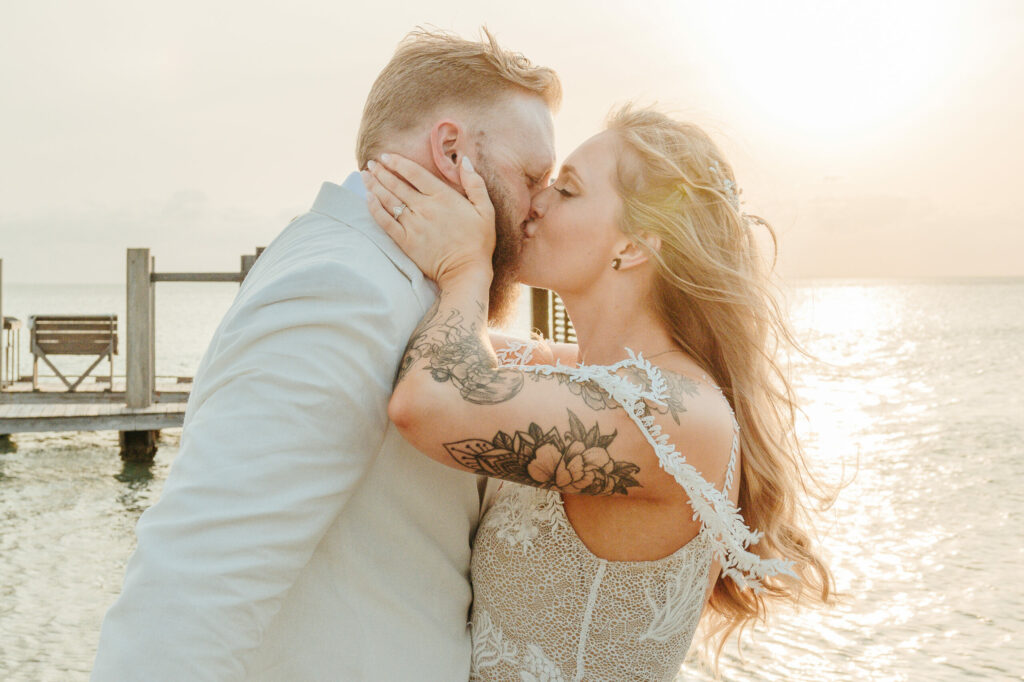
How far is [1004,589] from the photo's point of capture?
388 inches

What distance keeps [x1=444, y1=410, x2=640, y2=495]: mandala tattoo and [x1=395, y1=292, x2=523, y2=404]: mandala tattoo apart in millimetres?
99

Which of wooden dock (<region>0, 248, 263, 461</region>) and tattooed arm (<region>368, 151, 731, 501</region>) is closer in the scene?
tattooed arm (<region>368, 151, 731, 501</region>)

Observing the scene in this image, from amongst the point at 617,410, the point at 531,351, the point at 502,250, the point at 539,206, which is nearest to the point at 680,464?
the point at 617,410

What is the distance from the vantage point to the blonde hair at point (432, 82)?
2447 mm

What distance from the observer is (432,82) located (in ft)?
8.04

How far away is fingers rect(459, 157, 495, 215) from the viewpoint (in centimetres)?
239

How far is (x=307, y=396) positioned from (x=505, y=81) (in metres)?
1.24

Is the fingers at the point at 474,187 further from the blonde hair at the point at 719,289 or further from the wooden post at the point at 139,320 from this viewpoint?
the wooden post at the point at 139,320

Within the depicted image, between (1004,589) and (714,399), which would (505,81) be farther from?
(1004,589)

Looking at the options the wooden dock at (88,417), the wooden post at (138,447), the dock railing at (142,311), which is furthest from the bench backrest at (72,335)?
the dock railing at (142,311)

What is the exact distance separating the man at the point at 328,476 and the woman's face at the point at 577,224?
0.50 feet

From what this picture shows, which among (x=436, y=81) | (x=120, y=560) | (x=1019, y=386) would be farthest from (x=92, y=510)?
(x=1019, y=386)

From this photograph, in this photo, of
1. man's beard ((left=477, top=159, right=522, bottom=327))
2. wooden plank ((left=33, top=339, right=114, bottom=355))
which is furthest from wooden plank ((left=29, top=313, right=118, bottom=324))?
man's beard ((left=477, top=159, right=522, bottom=327))

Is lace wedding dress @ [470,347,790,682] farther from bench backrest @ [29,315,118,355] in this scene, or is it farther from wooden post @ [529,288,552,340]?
wooden post @ [529,288,552,340]
